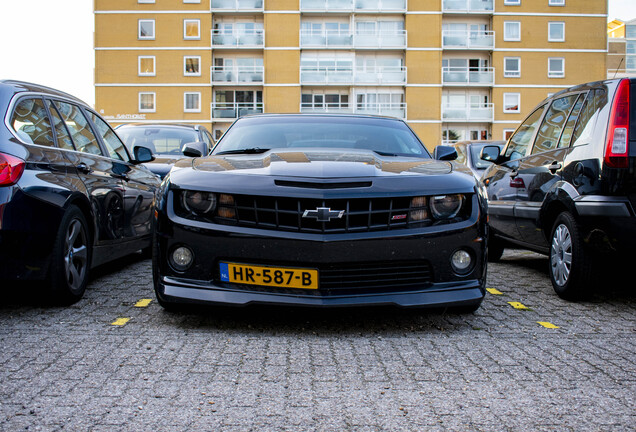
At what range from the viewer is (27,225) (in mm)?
4113

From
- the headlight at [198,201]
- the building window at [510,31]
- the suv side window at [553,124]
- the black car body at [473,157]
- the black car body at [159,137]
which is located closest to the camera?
the headlight at [198,201]

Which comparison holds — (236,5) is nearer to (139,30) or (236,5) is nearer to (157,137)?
(139,30)

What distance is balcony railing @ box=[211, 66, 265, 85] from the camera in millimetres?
46562

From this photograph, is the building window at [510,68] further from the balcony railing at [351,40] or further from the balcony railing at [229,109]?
the balcony railing at [229,109]

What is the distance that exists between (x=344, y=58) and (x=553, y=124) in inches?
1680

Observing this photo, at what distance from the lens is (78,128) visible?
17.5 ft

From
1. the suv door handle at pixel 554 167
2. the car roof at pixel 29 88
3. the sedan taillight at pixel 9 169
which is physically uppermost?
the car roof at pixel 29 88

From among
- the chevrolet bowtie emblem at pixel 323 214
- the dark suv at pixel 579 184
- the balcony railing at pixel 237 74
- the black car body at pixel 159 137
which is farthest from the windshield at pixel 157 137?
the balcony railing at pixel 237 74

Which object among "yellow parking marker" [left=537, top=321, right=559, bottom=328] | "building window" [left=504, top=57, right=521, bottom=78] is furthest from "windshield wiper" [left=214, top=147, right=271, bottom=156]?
"building window" [left=504, top=57, right=521, bottom=78]

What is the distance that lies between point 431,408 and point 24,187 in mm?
2916

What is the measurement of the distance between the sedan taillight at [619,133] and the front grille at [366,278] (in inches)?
67.4

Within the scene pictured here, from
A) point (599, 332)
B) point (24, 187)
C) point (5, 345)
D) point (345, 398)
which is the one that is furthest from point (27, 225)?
point (599, 332)

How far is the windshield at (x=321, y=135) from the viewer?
517 cm

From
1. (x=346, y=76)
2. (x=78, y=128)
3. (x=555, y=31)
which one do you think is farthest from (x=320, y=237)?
(x=555, y=31)
